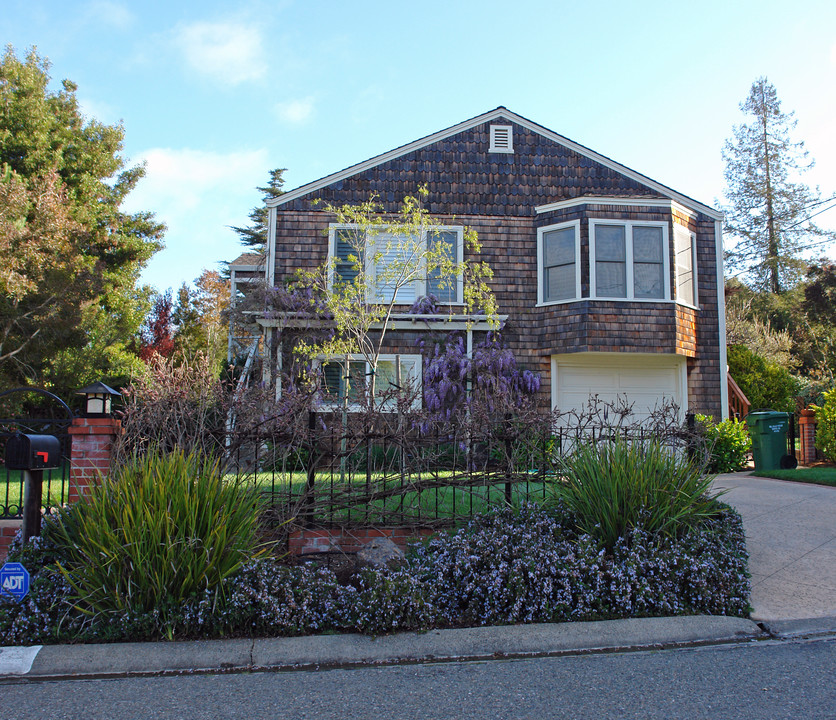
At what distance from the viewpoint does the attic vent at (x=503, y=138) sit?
47.7ft

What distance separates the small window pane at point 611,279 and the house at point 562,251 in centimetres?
2

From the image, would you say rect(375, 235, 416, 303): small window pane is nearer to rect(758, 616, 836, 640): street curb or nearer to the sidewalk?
the sidewalk

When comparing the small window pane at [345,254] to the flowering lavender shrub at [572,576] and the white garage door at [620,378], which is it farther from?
the flowering lavender shrub at [572,576]

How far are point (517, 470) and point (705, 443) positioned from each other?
2056 mm

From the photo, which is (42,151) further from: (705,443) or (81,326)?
(705,443)

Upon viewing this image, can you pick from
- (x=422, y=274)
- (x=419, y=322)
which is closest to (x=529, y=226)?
(x=422, y=274)

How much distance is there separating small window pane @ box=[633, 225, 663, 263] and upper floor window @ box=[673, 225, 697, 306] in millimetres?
321

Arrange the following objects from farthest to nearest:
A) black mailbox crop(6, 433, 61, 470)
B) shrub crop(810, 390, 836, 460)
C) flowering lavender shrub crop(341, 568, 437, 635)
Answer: shrub crop(810, 390, 836, 460), black mailbox crop(6, 433, 61, 470), flowering lavender shrub crop(341, 568, 437, 635)

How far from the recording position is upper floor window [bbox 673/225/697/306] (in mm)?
13875

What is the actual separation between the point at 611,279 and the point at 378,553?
9845 millimetres

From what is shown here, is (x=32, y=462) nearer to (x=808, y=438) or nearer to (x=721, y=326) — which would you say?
(x=808, y=438)

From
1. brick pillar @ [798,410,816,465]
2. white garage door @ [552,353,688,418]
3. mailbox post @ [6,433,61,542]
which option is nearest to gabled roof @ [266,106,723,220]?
white garage door @ [552,353,688,418]

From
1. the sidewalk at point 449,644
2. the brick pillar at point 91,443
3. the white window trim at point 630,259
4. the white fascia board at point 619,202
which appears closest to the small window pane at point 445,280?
the white fascia board at point 619,202

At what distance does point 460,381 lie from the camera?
13.2 m
